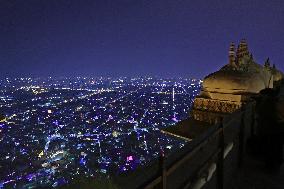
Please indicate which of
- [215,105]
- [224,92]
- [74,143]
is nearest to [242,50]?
[224,92]

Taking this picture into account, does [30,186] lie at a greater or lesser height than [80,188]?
lesser

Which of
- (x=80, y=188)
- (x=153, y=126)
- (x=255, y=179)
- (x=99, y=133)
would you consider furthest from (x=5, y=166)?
(x=255, y=179)

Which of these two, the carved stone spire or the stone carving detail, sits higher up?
the carved stone spire

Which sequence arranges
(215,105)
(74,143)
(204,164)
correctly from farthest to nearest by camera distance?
(74,143) < (215,105) < (204,164)

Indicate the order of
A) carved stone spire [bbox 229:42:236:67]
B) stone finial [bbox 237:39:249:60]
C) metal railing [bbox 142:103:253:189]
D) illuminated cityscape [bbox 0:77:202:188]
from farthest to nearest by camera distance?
1. illuminated cityscape [bbox 0:77:202:188]
2. stone finial [bbox 237:39:249:60]
3. carved stone spire [bbox 229:42:236:67]
4. metal railing [bbox 142:103:253:189]

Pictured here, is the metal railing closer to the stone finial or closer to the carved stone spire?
the carved stone spire

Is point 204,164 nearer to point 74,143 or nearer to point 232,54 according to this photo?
point 232,54

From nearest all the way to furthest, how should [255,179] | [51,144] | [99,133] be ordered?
[255,179] → [51,144] → [99,133]

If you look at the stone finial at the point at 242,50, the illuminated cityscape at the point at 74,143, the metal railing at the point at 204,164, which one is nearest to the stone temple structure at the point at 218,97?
the illuminated cityscape at the point at 74,143

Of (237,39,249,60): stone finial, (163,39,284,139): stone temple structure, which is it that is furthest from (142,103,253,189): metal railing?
(237,39,249,60): stone finial

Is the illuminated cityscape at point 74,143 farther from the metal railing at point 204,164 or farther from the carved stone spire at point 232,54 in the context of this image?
the metal railing at point 204,164

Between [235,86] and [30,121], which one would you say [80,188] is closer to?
[235,86]
